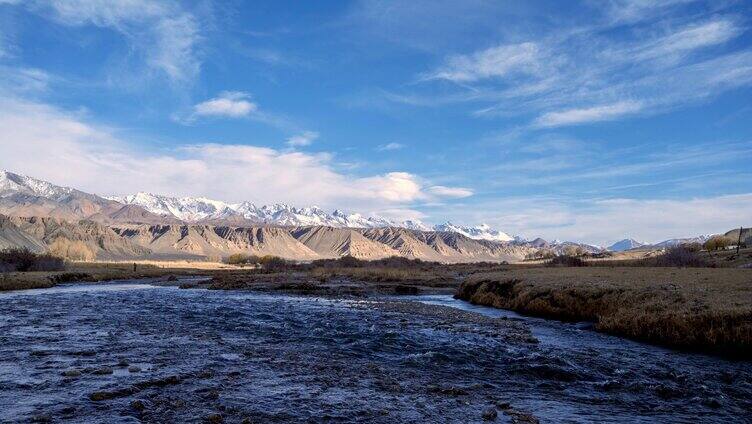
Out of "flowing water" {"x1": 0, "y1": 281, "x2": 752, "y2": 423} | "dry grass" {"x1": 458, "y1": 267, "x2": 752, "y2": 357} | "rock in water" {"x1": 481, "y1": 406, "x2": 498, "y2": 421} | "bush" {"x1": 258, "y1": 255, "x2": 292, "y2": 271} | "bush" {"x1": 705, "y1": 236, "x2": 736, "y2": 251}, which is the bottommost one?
"rock in water" {"x1": 481, "y1": 406, "x2": 498, "y2": 421}

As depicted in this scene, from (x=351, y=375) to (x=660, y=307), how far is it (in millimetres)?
16383

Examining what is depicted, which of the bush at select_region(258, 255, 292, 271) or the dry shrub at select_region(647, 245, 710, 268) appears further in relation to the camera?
the bush at select_region(258, 255, 292, 271)

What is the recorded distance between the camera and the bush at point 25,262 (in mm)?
89162

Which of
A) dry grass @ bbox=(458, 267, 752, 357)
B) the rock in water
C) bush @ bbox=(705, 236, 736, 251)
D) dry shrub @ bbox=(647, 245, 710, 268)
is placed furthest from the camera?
bush @ bbox=(705, 236, 736, 251)

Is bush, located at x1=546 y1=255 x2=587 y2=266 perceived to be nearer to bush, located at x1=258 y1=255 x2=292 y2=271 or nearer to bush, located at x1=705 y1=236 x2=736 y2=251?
bush, located at x1=705 y1=236 x2=736 y2=251

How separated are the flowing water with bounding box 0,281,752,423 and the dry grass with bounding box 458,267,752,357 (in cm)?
139

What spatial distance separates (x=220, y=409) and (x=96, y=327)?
16.9 meters

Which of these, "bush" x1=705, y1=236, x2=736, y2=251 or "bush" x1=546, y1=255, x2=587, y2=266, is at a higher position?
"bush" x1=705, y1=236, x2=736, y2=251

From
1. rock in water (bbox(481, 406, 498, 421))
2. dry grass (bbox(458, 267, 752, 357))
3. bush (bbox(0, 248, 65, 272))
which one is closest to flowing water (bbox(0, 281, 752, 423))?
rock in water (bbox(481, 406, 498, 421))

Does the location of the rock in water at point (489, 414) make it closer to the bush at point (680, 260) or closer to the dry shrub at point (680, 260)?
the dry shrub at point (680, 260)

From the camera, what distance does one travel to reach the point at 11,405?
11.4m

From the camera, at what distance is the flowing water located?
38.1 feet

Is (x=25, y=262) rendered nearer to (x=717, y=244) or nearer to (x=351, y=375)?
(x=351, y=375)

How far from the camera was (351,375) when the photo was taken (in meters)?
15.3
